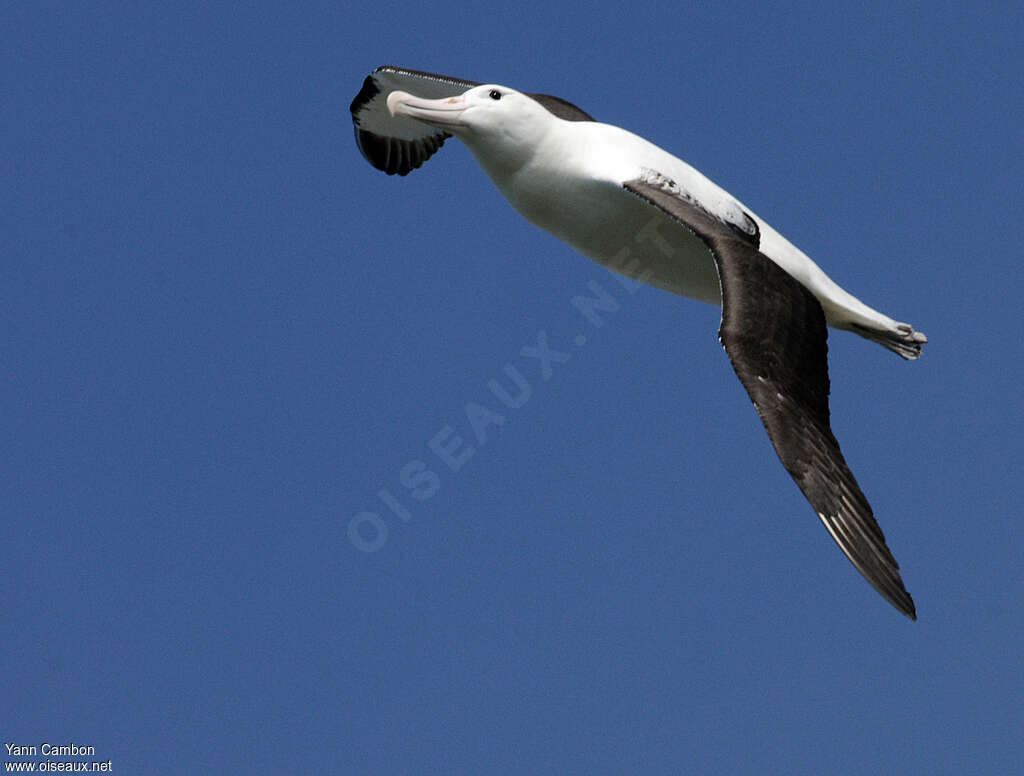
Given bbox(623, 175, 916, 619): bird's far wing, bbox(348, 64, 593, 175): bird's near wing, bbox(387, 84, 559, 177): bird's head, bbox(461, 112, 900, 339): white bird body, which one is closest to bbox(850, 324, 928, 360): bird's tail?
bbox(461, 112, 900, 339): white bird body

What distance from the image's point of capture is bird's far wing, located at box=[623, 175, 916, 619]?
10.4 m

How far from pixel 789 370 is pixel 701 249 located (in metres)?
1.59

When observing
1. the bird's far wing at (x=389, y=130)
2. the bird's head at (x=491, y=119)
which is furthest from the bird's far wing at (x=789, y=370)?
the bird's far wing at (x=389, y=130)

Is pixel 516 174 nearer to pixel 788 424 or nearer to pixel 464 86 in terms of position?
pixel 464 86

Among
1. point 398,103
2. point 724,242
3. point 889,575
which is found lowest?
point 889,575

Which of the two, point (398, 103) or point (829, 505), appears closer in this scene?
point (829, 505)

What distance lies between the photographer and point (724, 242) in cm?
1157

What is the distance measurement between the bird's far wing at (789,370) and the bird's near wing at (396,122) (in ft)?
9.61

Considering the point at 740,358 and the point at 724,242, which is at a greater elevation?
the point at 724,242

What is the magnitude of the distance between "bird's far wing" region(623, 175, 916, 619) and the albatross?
10 mm

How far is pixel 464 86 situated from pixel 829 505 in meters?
5.53

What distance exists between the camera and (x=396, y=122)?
51.5 ft

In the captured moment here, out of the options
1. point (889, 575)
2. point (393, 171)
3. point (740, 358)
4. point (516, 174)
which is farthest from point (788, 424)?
point (393, 171)

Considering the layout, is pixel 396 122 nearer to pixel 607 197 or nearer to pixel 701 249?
pixel 607 197
